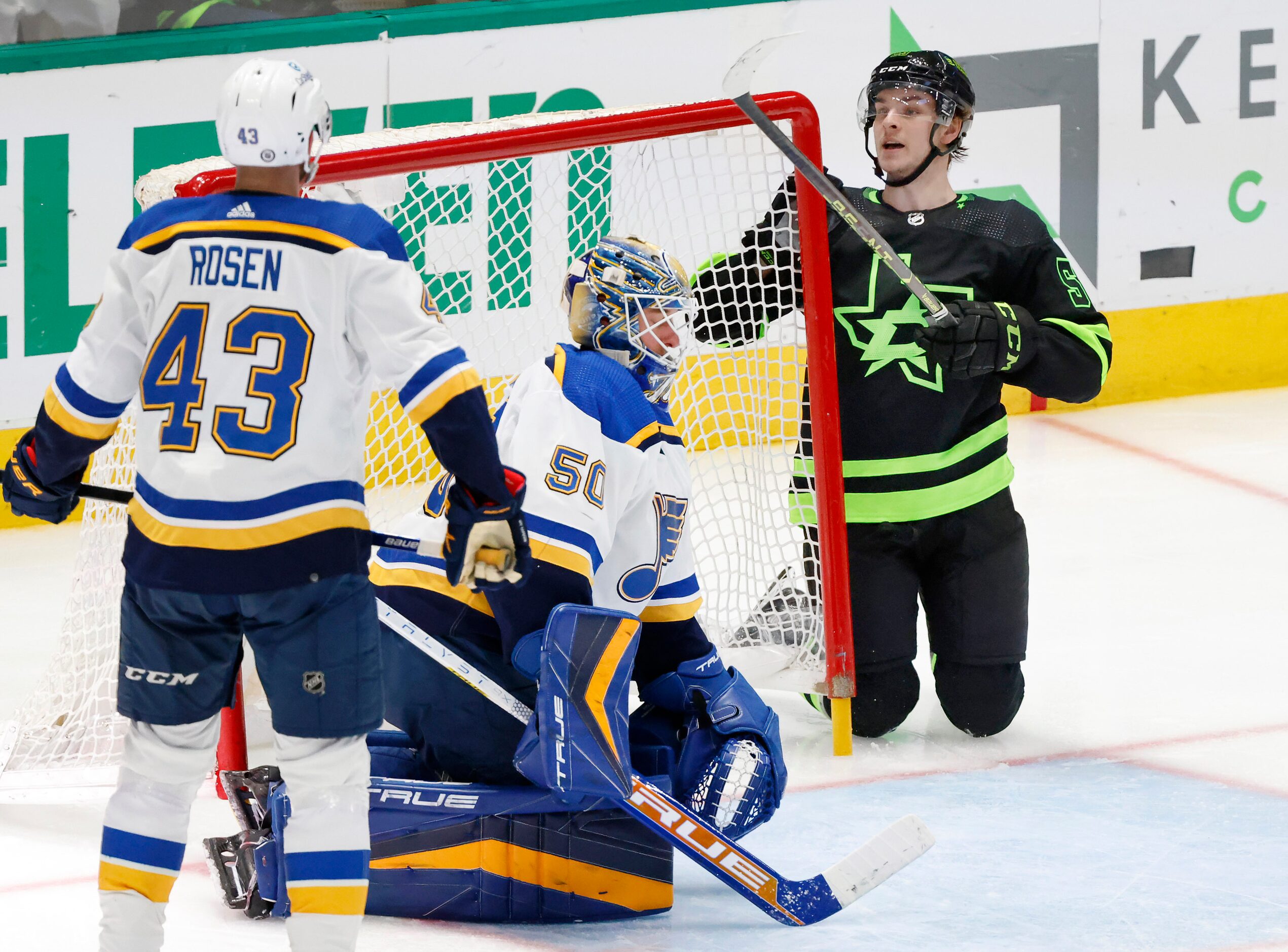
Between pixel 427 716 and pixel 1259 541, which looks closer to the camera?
pixel 427 716

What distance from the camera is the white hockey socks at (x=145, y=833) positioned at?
209 cm

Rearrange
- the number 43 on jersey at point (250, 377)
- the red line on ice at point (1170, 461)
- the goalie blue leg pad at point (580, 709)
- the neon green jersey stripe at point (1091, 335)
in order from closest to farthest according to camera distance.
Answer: the number 43 on jersey at point (250, 377)
the goalie blue leg pad at point (580, 709)
the neon green jersey stripe at point (1091, 335)
the red line on ice at point (1170, 461)

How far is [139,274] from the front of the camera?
206 centimetres

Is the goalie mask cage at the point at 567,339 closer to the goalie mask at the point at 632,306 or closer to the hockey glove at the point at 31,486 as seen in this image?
the goalie mask at the point at 632,306

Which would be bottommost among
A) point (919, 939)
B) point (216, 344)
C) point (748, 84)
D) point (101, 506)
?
point (919, 939)

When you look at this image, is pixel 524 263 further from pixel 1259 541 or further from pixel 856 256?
pixel 1259 541

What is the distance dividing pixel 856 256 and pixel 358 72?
207 centimetres

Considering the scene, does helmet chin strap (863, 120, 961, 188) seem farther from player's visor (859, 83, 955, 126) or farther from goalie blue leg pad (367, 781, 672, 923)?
goalie blue leg pad (367, 781, 672, 923)

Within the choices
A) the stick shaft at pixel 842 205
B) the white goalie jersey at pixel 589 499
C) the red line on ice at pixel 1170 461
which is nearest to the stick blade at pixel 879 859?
the white goalie jersey at pixel 589 499

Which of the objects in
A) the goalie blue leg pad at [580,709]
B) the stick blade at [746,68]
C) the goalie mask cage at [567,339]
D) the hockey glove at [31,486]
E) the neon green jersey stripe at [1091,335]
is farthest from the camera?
the neon green jersey stripe at [1091,335]

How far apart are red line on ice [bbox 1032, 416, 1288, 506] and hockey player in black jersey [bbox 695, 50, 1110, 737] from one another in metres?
1.88

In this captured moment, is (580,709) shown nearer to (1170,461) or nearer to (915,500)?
(915,500)

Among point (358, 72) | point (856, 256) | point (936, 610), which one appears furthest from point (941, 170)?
point (358, 72)

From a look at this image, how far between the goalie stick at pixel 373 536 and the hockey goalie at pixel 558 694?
17 cm
